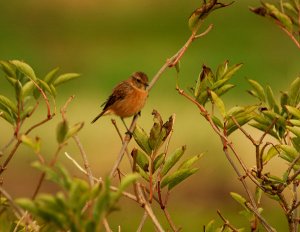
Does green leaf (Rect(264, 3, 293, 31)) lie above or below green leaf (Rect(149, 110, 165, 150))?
above

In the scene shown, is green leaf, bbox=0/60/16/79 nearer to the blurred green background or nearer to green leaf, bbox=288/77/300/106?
green leaf, bbox=288/77/300/106

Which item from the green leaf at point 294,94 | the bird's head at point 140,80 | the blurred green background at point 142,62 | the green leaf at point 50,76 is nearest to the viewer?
the green leaf at point 50,76

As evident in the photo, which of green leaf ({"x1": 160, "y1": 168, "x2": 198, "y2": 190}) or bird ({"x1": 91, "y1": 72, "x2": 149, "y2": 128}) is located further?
bird ({"x1": 91, "y1": 72, "x2": 149, "y2": 128})

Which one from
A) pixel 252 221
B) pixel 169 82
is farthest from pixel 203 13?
pixel 169 82

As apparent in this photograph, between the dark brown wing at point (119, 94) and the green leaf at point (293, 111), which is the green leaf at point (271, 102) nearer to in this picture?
the green leaf at point (293, 111)

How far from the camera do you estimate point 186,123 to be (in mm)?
10227

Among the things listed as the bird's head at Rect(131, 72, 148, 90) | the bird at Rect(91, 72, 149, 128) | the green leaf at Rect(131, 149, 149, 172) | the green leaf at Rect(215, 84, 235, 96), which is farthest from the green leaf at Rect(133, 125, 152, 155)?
the bird's head at Rect(131, 72, 148, 90)

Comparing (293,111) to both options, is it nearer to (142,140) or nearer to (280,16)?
(280,16)

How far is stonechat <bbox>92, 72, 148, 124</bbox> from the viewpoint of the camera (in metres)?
4.35

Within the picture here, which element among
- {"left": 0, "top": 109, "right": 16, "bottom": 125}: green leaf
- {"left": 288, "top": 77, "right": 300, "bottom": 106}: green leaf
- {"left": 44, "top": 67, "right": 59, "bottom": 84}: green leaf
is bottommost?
{"left": 0, "top": 109, "right": 16, "bottom": 125}: green leaf

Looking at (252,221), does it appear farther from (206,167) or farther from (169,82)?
(169,82)

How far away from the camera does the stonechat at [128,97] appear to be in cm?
435


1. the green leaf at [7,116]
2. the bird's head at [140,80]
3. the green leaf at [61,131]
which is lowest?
the bird's head at [140,80]

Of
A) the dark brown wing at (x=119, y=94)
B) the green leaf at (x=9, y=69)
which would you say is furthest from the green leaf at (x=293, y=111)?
the dark brown wing at (x=119, y=94)
